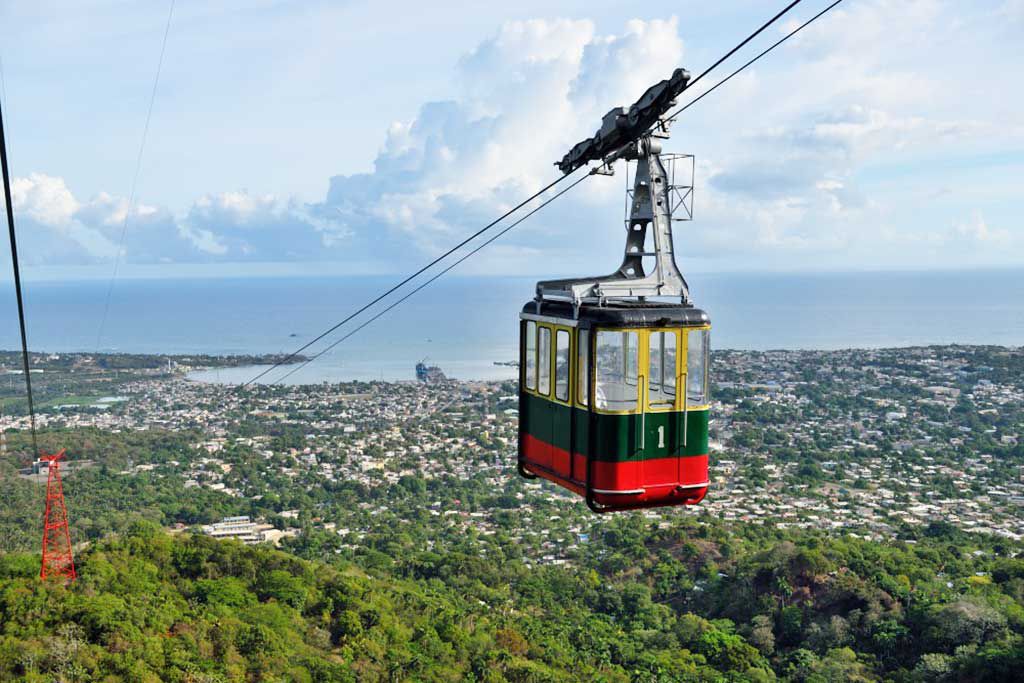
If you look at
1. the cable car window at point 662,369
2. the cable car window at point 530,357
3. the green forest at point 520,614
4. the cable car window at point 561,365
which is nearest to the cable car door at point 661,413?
the cable car window at point 662,369

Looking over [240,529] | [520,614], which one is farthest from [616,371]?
[240,529]

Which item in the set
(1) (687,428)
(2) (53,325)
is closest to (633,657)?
(1) (687,428)

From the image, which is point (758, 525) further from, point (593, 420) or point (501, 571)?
point (593, 420)

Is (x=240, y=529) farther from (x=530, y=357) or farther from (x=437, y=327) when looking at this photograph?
(x=437, y=327)

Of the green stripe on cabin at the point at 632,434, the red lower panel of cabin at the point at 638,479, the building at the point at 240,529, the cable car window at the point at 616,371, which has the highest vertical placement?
the cable car window at the point at 616,371

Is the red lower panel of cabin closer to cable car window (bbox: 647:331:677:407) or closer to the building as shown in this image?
cable car window (bbox: 647:331:677:407)

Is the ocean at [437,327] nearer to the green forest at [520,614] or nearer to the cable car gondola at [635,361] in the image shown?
the green forest at [520,614]

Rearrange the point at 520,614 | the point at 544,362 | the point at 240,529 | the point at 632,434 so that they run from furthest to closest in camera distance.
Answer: the point at 240,529
the point at 520,614
the point at 544,362
the point at 632,434
